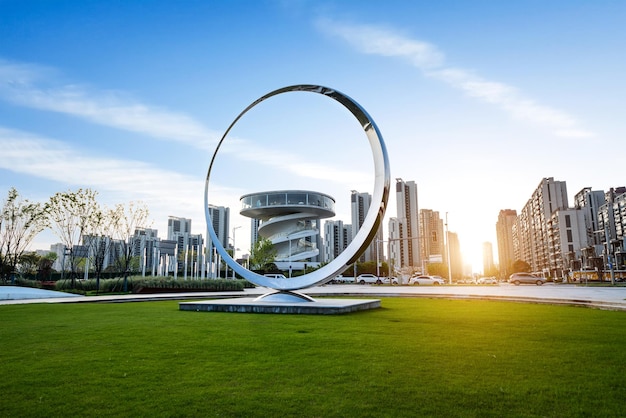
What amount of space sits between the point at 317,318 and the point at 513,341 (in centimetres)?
492

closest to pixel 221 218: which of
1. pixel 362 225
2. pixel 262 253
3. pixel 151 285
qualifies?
pixel 262 253

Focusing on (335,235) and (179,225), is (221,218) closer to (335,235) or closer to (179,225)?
(335,235)

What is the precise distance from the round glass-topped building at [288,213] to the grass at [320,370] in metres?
41.5

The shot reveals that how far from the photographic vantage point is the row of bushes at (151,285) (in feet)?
89.8

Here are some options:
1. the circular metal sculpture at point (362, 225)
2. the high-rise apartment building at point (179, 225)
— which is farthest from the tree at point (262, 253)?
the high-rise apartment building at point (179, 225)

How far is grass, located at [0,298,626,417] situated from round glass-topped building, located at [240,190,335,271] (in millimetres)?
41488

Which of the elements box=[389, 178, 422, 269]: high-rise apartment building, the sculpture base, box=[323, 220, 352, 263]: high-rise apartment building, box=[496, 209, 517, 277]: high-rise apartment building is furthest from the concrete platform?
box=[496, 209, 517, 277]: high-rise apartment building

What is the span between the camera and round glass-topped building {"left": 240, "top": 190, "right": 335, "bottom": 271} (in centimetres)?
5109

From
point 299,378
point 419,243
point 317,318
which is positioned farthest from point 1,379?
point 419,243

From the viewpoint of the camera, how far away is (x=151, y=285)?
89.4 ft

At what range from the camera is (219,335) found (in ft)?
26.7

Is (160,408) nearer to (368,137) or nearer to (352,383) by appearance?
(352,383)

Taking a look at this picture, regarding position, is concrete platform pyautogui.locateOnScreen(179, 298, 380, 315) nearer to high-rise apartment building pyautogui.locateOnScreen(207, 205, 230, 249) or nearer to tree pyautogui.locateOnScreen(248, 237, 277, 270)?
tree pyautogui.locateOnScreen(248, 237, 277, 270)

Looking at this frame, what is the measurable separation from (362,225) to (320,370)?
7964 millimetres
